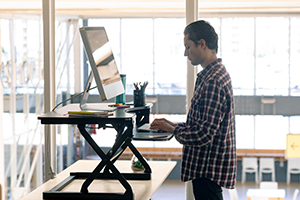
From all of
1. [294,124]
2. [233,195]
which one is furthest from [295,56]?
[233,195]

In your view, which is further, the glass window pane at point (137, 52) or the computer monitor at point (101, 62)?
the glass window pane at point (137, 52)

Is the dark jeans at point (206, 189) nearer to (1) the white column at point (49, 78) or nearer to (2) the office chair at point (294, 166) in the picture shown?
(1) the white column at point (49, 78)

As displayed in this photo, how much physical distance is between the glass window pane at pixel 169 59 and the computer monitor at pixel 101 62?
1.12 m

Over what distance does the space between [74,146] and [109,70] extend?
190 centimetres

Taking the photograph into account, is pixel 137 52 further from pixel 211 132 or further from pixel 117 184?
Answer: pixel 211 132

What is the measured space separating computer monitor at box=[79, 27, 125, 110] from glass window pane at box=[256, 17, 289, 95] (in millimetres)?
1653

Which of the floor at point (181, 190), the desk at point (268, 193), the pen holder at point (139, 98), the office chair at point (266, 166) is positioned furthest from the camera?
the office chair at point (266, 166)

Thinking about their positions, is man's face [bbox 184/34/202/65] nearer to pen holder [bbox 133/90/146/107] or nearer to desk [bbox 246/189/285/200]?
pen holder [bbox 133/90/146/107]

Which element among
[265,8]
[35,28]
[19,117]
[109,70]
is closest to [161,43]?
[265,8]

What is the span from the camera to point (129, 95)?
10.1 ft

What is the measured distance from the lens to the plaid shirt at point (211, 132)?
1631 mm

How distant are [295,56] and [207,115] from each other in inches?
73.5

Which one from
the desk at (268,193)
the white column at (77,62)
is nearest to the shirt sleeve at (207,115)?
the desk at (268,193)

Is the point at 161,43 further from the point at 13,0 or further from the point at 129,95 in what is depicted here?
the point at 13,0
